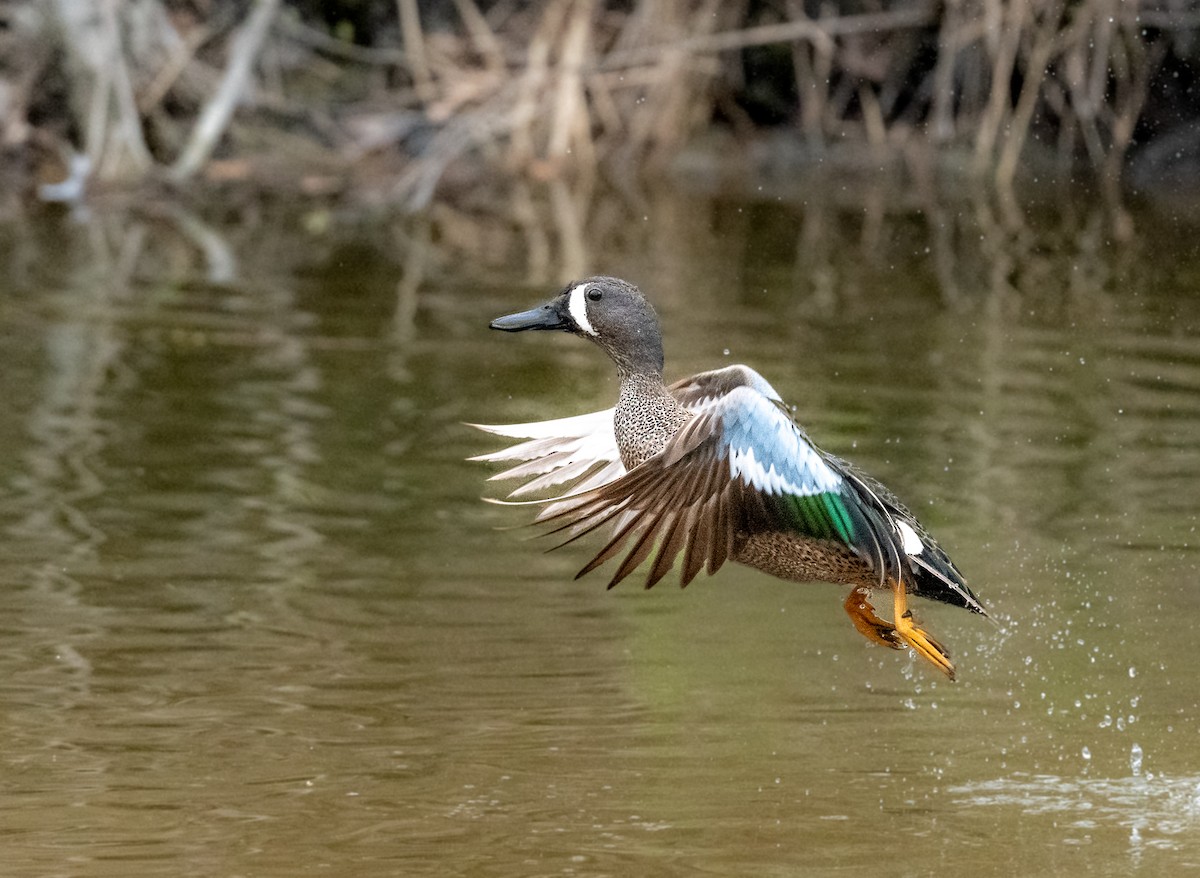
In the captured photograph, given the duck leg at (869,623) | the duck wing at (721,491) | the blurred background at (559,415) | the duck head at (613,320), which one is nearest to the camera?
the duck wing at (721,491)

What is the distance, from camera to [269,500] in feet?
21.7

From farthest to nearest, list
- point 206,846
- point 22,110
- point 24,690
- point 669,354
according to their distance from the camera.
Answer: point 22,110
point 669,354
point 24,690
point 206,846

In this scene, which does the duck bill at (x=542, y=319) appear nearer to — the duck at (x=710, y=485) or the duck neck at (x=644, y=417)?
the duck at (x=710, y=485)

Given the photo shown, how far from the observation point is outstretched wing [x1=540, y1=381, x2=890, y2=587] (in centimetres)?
401

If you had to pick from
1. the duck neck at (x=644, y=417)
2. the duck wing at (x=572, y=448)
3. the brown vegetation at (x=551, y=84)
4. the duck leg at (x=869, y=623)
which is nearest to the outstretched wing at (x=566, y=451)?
the duck wing at (x=572, y=448)

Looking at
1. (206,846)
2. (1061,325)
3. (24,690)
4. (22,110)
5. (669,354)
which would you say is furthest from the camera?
(22,110)

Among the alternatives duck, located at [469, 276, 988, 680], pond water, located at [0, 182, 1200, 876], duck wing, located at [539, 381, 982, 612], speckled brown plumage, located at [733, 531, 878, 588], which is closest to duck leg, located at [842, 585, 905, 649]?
duck, located at [469, 276, 988, 680]

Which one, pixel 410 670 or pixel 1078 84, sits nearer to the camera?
pixel 410 670

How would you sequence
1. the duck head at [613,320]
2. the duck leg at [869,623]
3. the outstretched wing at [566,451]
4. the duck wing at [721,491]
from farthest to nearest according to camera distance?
the outstretched wing at [566,451], the duck leg at [869,623], the duck head at [613,320], the duck wing at [721,491]

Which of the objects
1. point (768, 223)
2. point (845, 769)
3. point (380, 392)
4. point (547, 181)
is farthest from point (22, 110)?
point (845, 769)

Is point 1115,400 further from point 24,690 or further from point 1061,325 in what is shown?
point 24,690

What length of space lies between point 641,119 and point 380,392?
710cm

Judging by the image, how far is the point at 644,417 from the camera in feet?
14.5

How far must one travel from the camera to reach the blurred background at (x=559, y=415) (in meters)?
4.34
